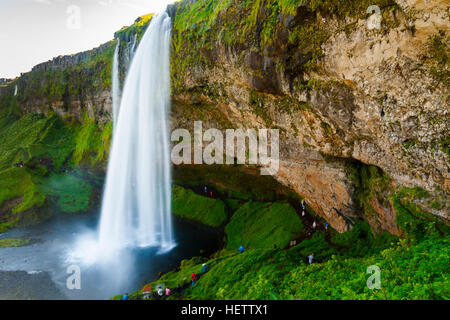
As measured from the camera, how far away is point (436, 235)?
8062mm

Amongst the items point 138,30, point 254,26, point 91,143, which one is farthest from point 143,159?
point 254,26

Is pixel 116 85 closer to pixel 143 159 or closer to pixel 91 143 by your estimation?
pixel 143 159

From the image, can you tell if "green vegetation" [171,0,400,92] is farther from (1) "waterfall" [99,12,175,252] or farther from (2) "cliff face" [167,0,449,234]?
(1) "waterfall" [99,12,175,252]

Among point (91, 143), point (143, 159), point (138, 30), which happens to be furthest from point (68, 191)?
point (138, 30)

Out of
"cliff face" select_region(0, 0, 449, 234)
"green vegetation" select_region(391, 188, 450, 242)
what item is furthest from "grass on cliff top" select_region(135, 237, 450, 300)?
"cliff face" select_region(0, 0, 449, 234)

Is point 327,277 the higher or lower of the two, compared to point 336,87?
lower

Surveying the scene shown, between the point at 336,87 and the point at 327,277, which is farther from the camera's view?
the point at 336,87

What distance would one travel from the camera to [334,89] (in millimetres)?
9812

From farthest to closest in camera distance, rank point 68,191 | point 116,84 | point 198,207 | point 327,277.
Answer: point 68,191
point 116,84
point 198,207
point 327,277

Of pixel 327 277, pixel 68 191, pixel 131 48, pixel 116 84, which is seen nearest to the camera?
pixel 327 277

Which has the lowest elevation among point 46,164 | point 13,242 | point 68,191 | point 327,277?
point 13,242

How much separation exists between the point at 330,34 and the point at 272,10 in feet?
9.31

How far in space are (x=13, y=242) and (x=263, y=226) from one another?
62.6ft

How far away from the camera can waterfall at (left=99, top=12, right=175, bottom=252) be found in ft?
60.0
